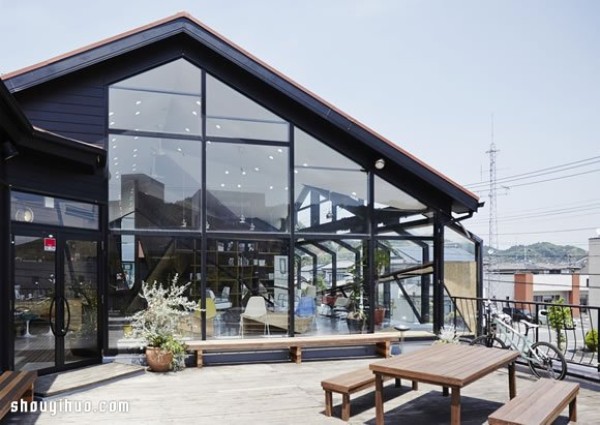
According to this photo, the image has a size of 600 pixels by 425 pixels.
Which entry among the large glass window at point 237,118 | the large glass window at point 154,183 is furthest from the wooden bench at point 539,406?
the large glass window at point 237,118

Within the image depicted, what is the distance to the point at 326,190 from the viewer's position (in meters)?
7.13

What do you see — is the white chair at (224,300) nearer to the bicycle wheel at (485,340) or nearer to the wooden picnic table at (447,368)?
the wooden picnic table at (447,368)

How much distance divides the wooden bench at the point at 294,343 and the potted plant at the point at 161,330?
0.24 m

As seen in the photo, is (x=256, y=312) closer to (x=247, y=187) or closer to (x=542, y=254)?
(x=247, y=187)

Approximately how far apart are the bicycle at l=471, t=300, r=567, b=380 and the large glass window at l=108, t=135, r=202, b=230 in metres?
4.26

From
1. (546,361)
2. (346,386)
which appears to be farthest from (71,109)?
(546,361)

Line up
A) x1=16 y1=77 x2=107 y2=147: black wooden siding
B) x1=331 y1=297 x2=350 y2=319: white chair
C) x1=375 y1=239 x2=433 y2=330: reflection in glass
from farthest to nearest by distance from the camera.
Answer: x1=375 y1=239 x2=433 y2=330: reflection in glass → x1=331 y1=297 x2=350 y2=319: white chair → x1=16 y1=77 x2=107 y2=147: black wooden siding

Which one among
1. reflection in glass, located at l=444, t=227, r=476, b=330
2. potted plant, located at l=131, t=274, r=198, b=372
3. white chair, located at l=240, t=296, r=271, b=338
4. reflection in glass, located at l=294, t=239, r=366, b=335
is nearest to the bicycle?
reflection in glass, located at l=444, t=227, r=476, b=330

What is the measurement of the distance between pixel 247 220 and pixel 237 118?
1.50 meters

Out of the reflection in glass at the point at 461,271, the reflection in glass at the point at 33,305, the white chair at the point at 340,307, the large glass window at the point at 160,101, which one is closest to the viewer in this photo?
the reflection in glass at the point at 33,305

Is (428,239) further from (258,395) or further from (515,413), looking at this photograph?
(515,413)

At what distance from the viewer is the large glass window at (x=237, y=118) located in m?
6.71

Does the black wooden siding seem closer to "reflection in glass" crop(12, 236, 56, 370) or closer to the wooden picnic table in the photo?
"reflection in glass" crop(12, 236, 56, 370)

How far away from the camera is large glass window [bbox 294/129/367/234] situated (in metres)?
7.01
